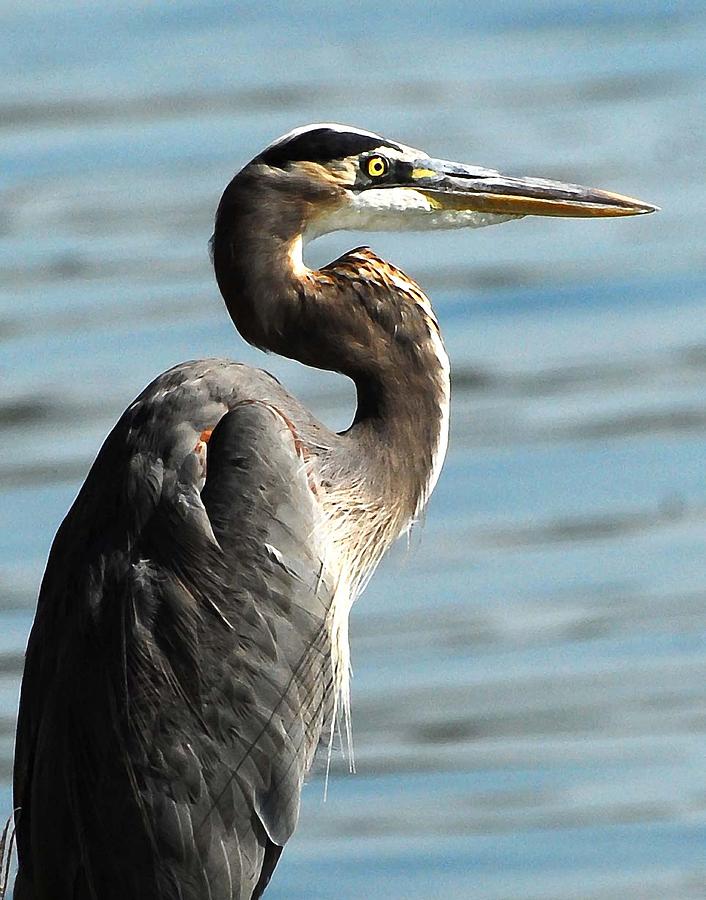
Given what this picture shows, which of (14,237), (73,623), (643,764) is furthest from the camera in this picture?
(14,237)

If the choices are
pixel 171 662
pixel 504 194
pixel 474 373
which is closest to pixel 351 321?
pixel 504 194

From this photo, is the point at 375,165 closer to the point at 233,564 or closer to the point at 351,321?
the point at 351,321

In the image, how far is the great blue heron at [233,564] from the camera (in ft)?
16.1

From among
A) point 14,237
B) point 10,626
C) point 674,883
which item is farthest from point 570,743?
point 14,237

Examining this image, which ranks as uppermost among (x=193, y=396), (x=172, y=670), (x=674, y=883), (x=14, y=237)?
(x=193, y=396)

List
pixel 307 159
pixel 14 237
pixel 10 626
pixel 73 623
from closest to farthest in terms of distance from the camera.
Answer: pixel 73 623 → pixel 307 159 → pixel 10 626 → pixel 14 237

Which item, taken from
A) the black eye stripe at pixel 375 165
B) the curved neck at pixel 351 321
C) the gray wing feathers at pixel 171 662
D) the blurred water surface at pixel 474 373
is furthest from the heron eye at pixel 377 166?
the blurred water surface at pixel 474 373

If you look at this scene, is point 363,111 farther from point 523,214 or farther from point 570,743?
point 523,214

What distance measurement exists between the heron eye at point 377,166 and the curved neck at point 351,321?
17cm

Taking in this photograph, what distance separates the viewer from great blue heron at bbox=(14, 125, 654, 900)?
4910mm

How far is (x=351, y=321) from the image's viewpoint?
5.34 m

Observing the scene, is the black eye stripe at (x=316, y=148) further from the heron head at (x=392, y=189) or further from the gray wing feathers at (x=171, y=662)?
the gray wing feathers at (x=171, y=662)

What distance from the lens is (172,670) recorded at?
4973mm

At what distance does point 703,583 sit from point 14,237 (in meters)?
4.48
